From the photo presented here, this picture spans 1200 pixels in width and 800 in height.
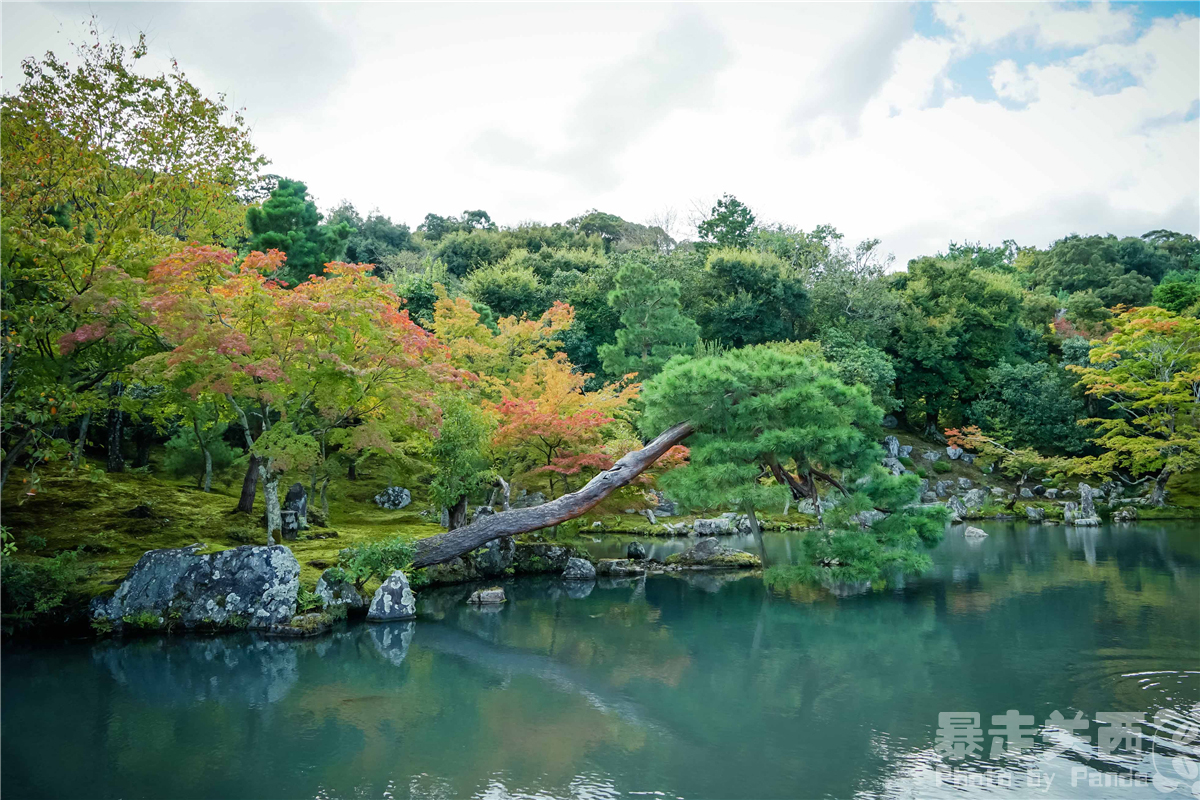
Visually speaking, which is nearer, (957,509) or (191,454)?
(191,454)

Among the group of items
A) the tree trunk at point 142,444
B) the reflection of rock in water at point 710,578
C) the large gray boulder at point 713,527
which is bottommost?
the reflection of rock in water at point 710,578

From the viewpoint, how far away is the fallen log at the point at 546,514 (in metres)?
10.6

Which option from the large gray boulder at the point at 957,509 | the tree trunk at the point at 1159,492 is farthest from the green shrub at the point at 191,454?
the tree trunk at the point at 1159,492

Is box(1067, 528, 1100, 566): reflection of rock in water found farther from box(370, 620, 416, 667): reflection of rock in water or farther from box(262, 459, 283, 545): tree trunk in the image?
box(262, 459, 283, 545): tree trunk

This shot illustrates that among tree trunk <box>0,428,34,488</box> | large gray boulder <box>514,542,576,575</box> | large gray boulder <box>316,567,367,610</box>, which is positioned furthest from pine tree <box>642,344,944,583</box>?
tree trunk <box>0,428,34,488</box>

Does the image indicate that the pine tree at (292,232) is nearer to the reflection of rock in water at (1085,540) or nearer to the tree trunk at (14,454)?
the tree trunk at (14,454)

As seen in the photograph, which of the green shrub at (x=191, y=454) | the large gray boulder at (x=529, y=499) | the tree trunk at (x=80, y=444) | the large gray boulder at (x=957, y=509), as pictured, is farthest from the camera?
the large gray boulder at (x=957, y=509)

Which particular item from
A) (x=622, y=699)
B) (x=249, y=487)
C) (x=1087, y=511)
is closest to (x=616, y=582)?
(x=622, y=699)

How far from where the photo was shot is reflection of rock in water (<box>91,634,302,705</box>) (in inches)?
254

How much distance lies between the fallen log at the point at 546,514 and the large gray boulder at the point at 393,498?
17.4 feet

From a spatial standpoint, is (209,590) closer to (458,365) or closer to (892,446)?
(458,365)

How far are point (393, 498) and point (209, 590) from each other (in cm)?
734

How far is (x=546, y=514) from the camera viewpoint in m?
10.9

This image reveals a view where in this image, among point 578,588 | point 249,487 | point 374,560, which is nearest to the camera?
point 374,560
